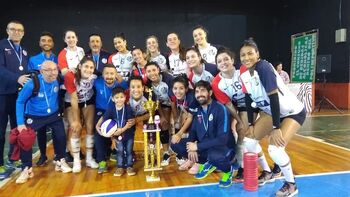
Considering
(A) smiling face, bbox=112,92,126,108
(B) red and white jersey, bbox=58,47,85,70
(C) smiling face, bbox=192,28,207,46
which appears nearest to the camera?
(A) smiling face, bbox=112,92,126,108

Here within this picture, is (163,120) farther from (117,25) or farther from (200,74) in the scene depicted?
(117,25)

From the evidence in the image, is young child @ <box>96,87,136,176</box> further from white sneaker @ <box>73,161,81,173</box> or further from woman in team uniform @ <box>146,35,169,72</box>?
woman in team uniform @ <box>146,35,169,72</box>

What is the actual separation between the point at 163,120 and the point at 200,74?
0.78 metres

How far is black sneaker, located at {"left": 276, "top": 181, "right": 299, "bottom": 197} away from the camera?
2.50m

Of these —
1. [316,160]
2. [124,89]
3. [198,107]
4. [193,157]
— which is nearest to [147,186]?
[193,157]

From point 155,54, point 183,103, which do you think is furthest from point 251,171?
point 155,54

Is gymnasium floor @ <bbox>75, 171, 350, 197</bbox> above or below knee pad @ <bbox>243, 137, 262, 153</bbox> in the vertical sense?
below

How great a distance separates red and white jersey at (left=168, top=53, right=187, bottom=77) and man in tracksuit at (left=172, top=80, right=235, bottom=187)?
2.59 feet

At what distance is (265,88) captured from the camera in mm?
2393

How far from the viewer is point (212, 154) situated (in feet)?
9.49

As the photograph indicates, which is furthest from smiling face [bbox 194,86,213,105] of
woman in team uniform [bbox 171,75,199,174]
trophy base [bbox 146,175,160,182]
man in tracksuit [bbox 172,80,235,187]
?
trophy base [bbox 146,175,160,182]

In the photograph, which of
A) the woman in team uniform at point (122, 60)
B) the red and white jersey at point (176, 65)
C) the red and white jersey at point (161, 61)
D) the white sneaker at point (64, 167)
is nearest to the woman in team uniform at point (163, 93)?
the red and white jersey at point (176, 65)

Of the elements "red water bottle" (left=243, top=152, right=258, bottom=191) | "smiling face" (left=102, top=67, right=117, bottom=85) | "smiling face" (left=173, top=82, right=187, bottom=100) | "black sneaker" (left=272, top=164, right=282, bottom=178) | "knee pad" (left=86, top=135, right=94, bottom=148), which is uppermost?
"smiling face" (left=102, top=67, right=117, bottom=85)

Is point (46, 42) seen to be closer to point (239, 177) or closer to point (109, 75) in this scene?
point (109, 75)
